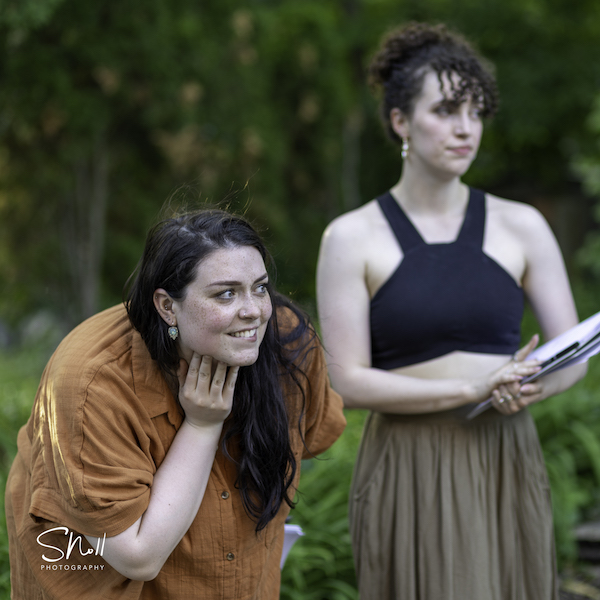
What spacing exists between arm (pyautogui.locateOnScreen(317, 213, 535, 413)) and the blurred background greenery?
0.50ft

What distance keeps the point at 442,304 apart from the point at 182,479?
1008 millimetres

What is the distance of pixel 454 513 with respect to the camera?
2.10 metres

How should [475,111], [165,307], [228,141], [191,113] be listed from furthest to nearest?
[228,141] < [191,113] < [475,111] < [165,307]

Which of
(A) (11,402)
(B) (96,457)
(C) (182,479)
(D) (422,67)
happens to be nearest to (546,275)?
(D) (422,67)

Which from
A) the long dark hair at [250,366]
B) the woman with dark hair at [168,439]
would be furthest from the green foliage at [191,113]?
the woman with dark hair at [168,439]

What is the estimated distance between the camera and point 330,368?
2.19 m

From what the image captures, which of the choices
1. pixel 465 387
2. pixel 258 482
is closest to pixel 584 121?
pixel 465 387

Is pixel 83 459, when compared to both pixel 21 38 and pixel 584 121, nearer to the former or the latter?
pixel 21 38

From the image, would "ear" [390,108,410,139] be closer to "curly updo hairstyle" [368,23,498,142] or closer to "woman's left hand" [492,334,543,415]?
"curly updo hairstyle" [368,23,498,142]

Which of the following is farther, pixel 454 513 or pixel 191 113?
pixel 191 113

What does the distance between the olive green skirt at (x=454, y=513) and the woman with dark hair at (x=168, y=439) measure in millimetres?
555

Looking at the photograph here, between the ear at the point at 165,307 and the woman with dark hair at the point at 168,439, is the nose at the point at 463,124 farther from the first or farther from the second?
the ear at the point at 165,307

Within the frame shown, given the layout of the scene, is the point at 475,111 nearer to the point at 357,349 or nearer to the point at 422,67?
the point at 422,67

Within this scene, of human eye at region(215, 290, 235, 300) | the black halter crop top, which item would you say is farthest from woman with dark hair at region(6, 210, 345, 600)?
the black halter crop top
